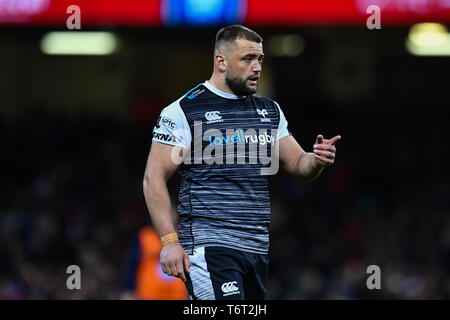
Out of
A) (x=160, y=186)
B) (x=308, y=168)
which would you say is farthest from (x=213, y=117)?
(x=308, y=168)

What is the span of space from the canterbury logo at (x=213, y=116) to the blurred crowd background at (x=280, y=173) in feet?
22.4

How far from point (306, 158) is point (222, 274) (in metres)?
0.84

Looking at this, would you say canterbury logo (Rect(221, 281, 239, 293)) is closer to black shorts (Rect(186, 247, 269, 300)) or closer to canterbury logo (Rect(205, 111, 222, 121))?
black shorts (Rect(186, 247, 269, 300))

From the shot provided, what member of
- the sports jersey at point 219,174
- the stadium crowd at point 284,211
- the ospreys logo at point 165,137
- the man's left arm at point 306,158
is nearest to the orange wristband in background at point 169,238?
the sports jersey at point 219,174

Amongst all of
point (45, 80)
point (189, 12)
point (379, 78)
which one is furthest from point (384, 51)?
point (189, 12)

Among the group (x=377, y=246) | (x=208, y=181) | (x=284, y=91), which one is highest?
(x=284, y=91)

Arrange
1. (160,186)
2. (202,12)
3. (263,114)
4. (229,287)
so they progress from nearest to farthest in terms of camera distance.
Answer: (229,287) → (160,186) → (263,114) → (202,12)

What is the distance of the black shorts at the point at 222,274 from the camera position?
5109 mm

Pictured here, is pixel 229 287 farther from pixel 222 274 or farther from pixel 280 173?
pixel 280 173

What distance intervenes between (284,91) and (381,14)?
21.3ft

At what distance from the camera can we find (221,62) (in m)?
5.40

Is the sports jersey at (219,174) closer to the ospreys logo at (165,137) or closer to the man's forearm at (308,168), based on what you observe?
the ospreys logo at (165,137)

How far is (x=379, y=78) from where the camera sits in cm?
1700
